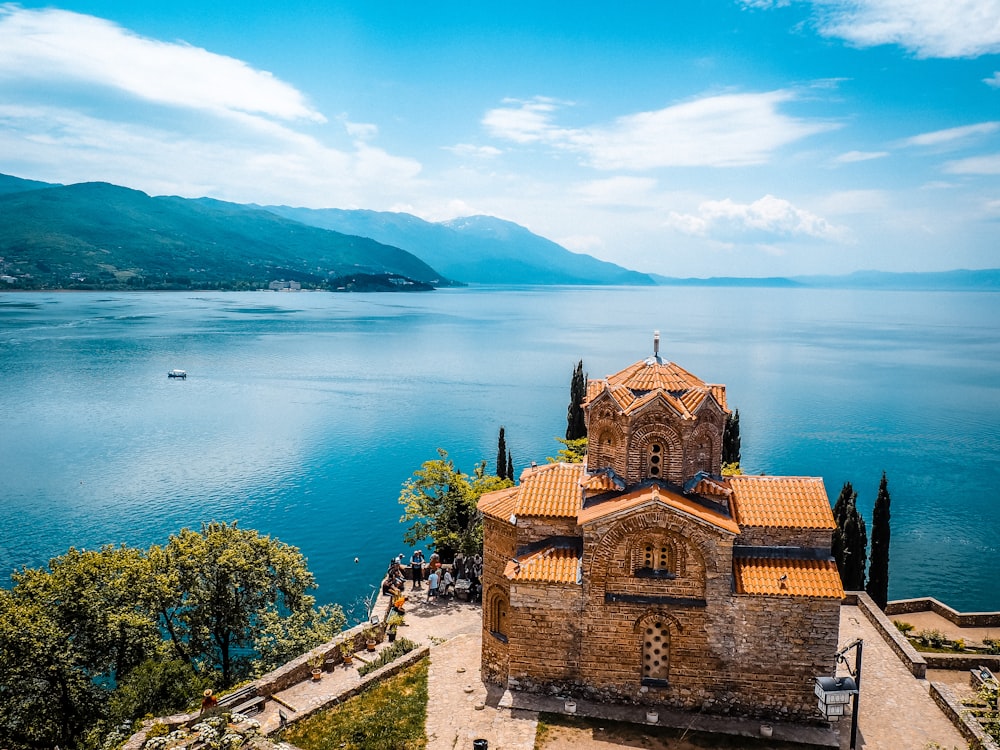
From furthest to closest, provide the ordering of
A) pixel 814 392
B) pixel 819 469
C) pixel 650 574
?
pixel 814 392 → pixel 819 469 → pixel 650 574

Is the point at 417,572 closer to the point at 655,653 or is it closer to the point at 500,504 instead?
the point at 500,504

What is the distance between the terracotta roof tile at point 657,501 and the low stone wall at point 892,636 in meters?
8.21

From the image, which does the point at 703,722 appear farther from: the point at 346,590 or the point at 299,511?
the point at 299,511

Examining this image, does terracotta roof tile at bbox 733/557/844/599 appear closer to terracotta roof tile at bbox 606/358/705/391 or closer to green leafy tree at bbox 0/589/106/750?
terracotta roof tile at bbox 606/358/705/391

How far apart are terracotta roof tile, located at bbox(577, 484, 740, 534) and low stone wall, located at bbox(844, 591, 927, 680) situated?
821cm

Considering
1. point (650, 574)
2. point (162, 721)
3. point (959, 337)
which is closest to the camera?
point (162, 721)

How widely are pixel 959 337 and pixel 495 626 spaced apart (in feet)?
646

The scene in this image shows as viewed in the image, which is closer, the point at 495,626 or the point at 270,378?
the point at 495,626

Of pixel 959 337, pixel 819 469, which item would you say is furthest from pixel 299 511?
pixel 959 337

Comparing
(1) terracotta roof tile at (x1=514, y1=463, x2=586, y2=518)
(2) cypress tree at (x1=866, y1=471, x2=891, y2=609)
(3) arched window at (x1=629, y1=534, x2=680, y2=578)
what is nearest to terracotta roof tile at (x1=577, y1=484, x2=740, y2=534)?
(1) terracotta roof tile at (x1=514, y1=463, x2=586, y2=518)

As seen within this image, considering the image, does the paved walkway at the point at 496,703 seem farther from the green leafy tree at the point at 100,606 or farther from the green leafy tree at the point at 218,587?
the green leafy tree at the point at 100,606

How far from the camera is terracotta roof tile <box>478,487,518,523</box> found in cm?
2170

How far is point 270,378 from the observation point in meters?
102

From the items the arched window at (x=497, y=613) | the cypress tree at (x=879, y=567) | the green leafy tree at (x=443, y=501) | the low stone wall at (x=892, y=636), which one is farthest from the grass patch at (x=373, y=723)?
the cypress tree at (x=879, y=567)
